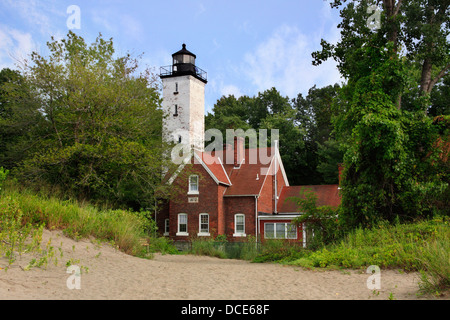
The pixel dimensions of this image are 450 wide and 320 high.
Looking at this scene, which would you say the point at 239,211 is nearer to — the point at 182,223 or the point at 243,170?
the point at 243,170

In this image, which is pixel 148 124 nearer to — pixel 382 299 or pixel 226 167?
pixel 226 167

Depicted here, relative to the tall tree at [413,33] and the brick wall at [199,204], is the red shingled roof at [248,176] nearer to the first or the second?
the brick wall at [199,204]

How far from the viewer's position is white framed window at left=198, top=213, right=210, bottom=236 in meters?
32.2

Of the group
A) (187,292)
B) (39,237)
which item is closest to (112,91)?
(39,237)

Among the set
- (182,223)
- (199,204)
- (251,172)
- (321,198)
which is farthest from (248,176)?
(182,223)

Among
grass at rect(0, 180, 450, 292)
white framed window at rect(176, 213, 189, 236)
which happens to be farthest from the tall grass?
white framed window at rect(176, 213, 189, 236)

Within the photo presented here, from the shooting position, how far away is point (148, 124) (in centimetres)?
2769

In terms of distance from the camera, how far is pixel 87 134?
2278 cm

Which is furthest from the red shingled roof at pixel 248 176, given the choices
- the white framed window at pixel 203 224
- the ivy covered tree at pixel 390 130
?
the ivy covered tree at pixel 390 130

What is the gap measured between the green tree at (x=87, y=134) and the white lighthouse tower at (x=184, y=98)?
50.7ft

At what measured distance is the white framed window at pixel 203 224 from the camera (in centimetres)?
3216

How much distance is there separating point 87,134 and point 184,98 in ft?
66.6

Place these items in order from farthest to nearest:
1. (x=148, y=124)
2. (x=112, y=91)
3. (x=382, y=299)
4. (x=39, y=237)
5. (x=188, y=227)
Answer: (x=188, y=227) < (x=148, y=124) < (x=112, y=91) < (x=39, y=237) < (x=382, y=299)
